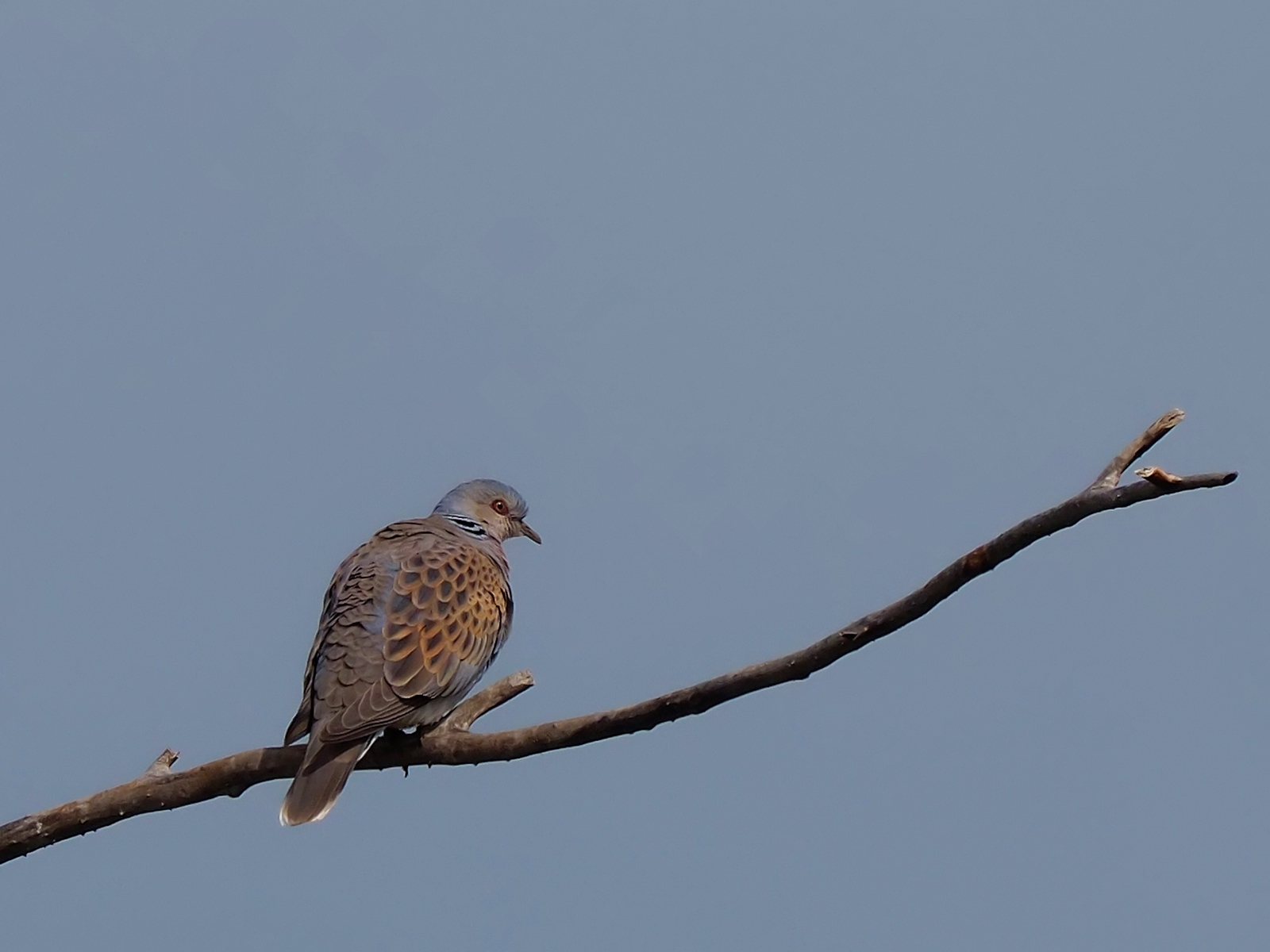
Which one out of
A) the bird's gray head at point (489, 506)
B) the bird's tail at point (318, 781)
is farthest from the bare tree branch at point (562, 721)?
the bird's gray head at point (489, 506)

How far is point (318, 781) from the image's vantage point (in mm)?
5102

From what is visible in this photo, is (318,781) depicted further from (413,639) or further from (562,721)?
(562,721)

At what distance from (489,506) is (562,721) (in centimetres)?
282

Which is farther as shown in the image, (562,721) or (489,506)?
(489,506)

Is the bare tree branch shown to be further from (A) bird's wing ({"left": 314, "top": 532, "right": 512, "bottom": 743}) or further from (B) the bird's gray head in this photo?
(B) the bird's gray head

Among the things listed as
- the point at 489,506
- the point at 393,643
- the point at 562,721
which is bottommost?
the point at 562,721

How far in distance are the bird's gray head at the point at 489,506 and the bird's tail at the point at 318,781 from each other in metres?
1.85

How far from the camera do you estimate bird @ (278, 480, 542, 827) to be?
5.17m

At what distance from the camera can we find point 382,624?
564 cm

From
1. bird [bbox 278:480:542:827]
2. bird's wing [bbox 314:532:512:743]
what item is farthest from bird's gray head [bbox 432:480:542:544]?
bird's wing [bbox 314:532:512:743]

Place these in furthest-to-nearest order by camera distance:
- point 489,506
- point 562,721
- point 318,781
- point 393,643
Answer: point 489,506 → point 393,643 → point 318,781 → point 562,721

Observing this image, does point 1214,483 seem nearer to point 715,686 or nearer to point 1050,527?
point 1050,527

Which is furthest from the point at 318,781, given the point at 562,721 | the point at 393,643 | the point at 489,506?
the point at 489,506

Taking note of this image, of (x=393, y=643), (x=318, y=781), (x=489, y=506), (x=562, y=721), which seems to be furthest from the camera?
(x=489, y=506)
